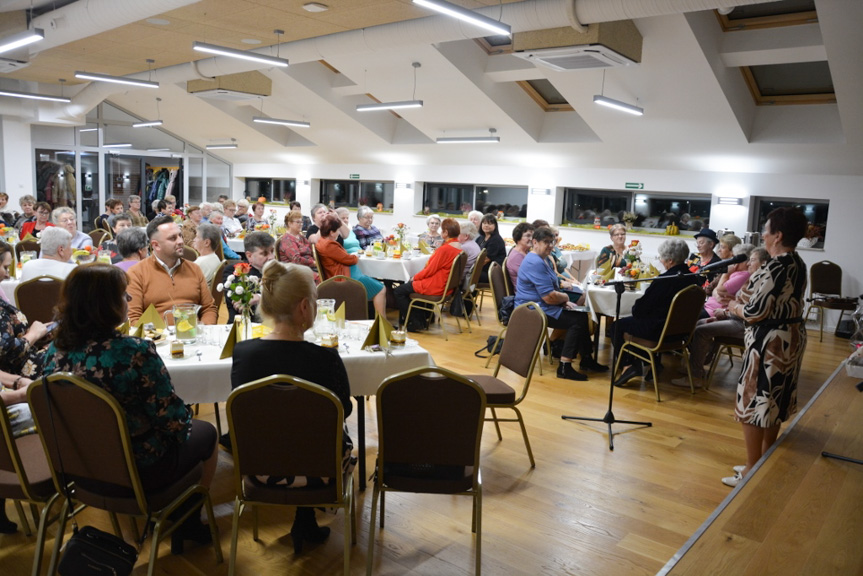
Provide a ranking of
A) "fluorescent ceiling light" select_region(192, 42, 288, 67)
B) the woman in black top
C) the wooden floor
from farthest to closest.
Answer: the woman in black top, "fluorescent ceiling light" select_region(192, 42, 288, 67), the wooden floor

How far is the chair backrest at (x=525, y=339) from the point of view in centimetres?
395

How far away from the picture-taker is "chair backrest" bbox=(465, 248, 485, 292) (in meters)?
7.84

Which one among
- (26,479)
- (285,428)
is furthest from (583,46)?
(26,479)

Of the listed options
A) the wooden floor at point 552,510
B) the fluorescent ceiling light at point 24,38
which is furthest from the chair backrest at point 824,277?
the fluorescent ceiling light at point 24,38

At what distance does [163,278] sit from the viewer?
4.46 meters

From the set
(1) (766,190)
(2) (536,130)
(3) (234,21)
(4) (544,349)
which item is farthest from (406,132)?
(4) (544,349)

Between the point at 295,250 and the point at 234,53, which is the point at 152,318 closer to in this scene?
the point at 295,250

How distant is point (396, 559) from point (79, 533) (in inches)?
52.3

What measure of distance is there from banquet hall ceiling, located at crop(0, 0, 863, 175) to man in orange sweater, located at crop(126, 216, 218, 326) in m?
3.01

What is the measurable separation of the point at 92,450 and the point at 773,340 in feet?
11.2

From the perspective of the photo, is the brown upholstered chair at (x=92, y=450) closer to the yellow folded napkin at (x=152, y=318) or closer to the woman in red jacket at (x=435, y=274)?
the yellow folded napkin at (x=152, y=318)

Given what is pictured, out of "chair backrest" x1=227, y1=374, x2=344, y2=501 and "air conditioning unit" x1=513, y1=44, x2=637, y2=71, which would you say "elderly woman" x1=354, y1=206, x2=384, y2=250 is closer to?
"air conditioning unit" x1=513, y1=44, x2=637, y2=71

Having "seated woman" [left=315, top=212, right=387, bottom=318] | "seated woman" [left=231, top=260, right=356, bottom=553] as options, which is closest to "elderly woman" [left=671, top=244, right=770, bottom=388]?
"seated woman" [left=315, top=212, right=387, bottom=318]

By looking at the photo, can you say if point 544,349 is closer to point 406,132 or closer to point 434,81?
point 434,81
